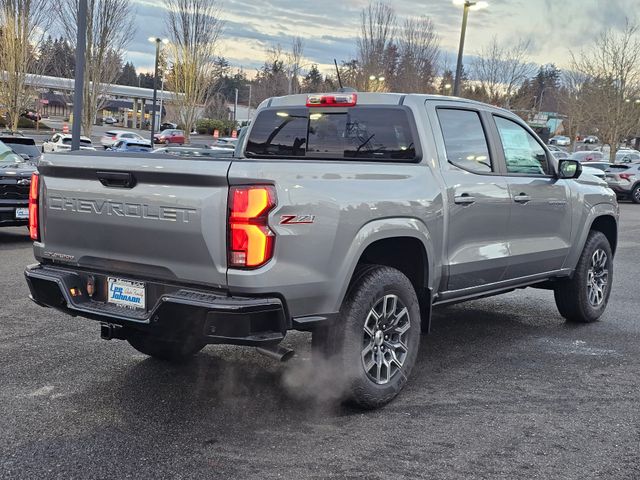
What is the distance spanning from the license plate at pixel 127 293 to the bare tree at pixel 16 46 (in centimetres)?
2629

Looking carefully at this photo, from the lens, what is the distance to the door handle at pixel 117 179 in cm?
366

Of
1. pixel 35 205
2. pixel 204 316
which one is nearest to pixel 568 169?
pixel 204 316

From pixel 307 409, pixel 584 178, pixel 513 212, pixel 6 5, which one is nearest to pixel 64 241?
pixel 307 409

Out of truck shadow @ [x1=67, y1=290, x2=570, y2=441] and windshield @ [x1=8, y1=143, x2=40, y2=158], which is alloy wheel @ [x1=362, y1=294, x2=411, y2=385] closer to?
truck shadow @ [x1=67, y1=290, x2=570, y2=441]

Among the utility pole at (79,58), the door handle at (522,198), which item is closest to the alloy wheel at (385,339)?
the door handle at (522,198)

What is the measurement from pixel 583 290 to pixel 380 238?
3.16 metres

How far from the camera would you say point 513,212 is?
5184 millimetres

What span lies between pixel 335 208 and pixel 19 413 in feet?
7.03

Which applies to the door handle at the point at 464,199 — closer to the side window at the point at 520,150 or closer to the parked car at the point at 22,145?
the side window at the point at 520,150

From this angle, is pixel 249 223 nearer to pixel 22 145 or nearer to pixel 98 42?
pixel 22 145

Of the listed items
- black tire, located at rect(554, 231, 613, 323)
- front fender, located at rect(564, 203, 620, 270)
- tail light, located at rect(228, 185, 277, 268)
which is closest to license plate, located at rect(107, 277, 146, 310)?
tail light, located at rect(228, 185, 277, 268)

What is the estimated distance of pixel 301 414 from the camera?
3.98 meters

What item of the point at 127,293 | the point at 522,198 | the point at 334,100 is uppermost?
the point at 334,100

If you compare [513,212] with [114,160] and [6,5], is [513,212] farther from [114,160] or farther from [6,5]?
[6,5]
